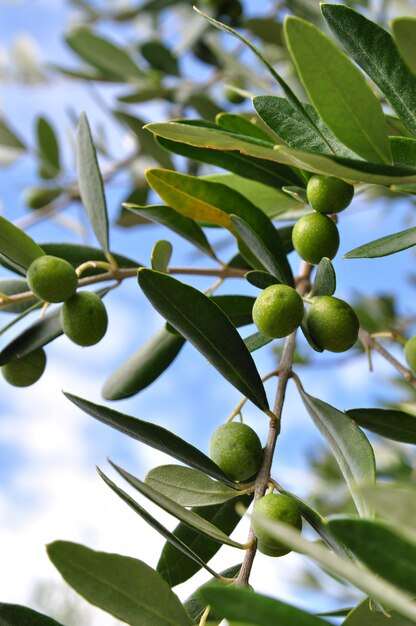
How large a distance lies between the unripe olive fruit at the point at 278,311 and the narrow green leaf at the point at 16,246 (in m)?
0.32

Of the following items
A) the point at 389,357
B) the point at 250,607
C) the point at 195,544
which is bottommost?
the point at 195,544

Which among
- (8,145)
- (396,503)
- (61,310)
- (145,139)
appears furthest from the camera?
(8,145)

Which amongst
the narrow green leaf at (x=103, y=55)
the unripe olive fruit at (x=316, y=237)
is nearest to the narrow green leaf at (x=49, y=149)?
the narrow green leaf at (x=103, y=55)

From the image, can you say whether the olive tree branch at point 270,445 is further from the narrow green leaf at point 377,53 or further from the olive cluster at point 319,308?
the narrow green leaf at point 377,53

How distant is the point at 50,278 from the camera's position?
97cm

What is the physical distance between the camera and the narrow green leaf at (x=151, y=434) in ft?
2.67

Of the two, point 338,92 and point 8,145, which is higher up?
point 338,92

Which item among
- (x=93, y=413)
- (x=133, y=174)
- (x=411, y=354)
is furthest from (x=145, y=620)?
(x=133, y=174)

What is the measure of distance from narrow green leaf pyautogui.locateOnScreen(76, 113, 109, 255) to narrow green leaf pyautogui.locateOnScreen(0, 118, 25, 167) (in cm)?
154

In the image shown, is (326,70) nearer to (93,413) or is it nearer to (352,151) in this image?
(352,151)

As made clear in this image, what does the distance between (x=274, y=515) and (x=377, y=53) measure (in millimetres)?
508

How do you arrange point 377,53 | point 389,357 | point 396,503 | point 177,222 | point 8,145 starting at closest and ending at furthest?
point 396,503 < point 377,53 < point 177,222 < point 389,357 < point 8,145

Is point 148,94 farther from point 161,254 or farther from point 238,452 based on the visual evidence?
point 238,452

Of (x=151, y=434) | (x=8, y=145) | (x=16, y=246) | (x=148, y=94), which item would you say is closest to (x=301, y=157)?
(x=151, y=434)
